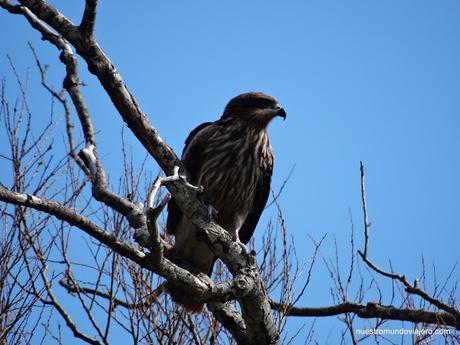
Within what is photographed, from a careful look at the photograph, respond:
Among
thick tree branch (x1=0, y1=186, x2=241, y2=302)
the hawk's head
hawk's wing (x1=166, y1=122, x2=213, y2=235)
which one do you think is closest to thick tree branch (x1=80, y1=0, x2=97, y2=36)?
thick tree branch (x1=0, y1=186, x2=241, y2=302)

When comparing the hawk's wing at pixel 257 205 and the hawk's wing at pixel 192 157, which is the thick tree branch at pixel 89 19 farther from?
the hawk's wing at pixel 257 205

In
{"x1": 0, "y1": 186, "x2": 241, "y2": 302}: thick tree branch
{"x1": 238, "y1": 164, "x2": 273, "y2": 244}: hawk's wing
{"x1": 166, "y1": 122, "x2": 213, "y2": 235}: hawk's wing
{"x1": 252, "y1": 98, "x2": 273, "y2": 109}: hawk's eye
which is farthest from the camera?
{"x1": 252, "y1": 98, "x2": 273, "y2": 109}: hawk's eye

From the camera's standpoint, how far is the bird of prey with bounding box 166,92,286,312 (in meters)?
5.41

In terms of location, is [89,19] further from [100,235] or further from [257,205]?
[257,205]

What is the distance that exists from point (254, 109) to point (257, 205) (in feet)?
3.13

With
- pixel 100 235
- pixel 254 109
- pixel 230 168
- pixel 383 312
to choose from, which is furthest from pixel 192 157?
pixel 100 235

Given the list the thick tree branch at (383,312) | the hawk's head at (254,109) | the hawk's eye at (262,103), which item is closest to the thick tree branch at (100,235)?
the thick tree branch at (383,312)

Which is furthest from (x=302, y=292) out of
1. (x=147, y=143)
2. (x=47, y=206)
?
(x=47, y=206)

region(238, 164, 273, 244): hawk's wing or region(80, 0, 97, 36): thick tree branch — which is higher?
region(238, 164, 273, 244): hawk's wing

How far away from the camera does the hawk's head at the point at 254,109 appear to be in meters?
5.76

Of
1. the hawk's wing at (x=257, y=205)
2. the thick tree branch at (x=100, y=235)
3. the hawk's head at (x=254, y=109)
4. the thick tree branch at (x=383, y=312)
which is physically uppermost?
the hawk's head at (x=254, y=109)

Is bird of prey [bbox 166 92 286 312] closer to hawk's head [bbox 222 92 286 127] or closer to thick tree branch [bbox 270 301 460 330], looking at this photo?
hawk's head [bbox 222 92 286 127]

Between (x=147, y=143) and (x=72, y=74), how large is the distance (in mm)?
803

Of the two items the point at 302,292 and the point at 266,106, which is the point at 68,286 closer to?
the point at 302,292
